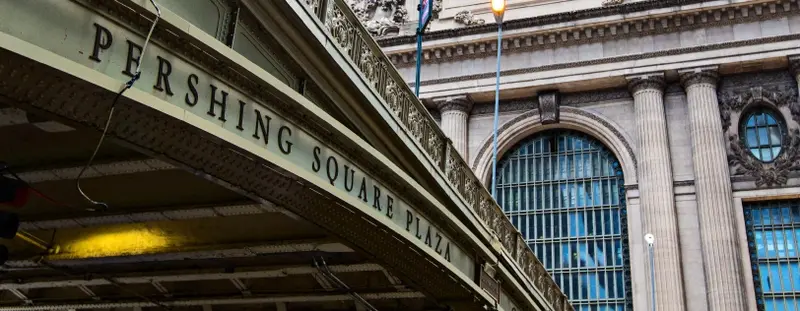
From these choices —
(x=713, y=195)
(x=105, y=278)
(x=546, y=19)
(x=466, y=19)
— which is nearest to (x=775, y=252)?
(x=713, y=195)

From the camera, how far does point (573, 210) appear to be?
30.0 m

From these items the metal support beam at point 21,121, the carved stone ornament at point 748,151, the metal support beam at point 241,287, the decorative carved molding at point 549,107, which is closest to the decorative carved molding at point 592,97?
the decorative carved molding at point 549,107

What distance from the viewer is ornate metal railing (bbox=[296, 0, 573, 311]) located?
905 cm

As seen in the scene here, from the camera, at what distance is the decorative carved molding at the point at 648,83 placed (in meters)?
29.9

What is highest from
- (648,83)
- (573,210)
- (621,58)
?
(621,58)

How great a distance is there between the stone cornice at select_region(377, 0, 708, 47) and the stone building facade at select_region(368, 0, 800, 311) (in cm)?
5

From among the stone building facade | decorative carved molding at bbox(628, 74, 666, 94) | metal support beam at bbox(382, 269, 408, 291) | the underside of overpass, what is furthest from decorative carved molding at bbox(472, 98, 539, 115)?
metal support beam at bbox(382, 269, 408, 291)

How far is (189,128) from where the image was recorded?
603cm

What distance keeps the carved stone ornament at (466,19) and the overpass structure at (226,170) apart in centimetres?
2042

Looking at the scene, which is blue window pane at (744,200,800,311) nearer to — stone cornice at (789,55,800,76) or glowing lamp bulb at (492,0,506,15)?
stone cornice at (789,55,800,76)

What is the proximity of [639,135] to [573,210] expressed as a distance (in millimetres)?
3749

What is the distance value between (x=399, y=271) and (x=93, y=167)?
3.89 m

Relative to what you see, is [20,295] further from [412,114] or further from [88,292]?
[412,114]

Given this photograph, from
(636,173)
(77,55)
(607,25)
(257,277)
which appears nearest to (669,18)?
(607,25)
